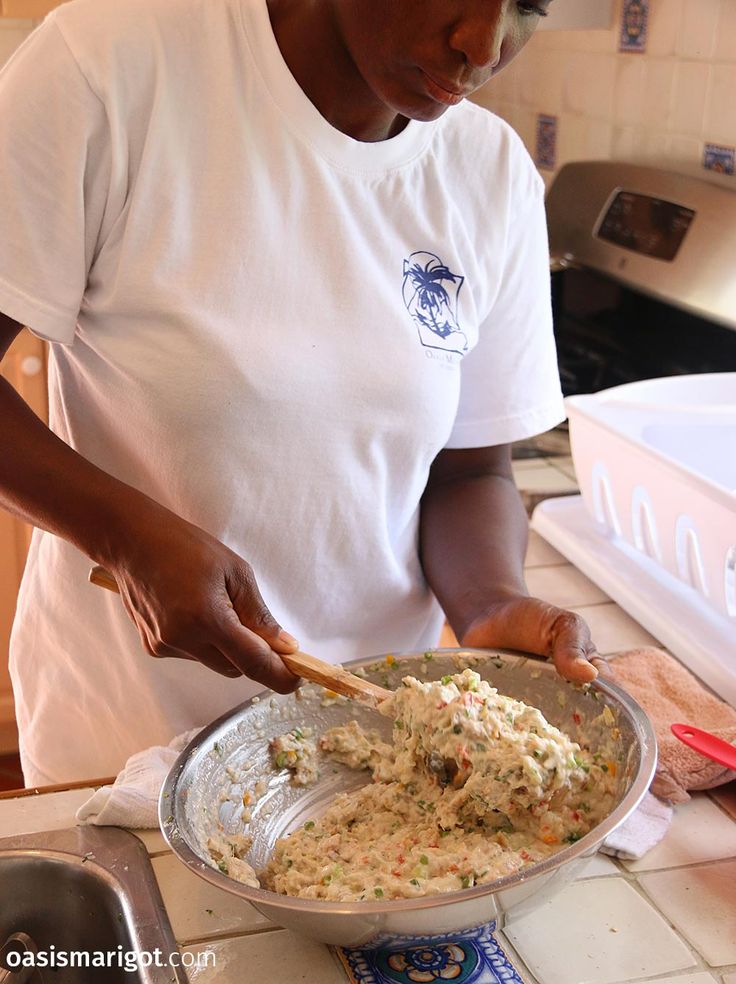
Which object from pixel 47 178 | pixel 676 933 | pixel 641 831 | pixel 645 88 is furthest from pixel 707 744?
pixel 645 88

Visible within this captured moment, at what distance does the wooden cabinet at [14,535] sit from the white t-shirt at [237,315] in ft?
4.02

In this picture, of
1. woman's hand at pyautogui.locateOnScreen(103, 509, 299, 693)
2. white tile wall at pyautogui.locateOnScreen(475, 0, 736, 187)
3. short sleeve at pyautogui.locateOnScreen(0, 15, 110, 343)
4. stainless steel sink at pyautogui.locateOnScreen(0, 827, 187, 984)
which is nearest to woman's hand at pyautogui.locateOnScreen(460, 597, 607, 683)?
woman's hand at pyautogui.locateOnScreen(103, 509, 299, 693)

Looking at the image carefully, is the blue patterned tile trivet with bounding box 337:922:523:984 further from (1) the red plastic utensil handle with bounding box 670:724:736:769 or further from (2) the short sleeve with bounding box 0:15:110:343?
(2) the short sleeve with bounding box 0:15:110:343

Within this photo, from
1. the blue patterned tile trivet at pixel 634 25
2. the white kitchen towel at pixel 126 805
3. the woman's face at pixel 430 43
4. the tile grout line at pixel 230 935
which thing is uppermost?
the woman's face at pixel 430 43

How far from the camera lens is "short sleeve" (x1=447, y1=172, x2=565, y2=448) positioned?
3.85 feet

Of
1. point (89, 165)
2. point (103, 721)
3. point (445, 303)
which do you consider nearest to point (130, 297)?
point (89, 165)

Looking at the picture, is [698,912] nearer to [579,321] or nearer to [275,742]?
[275,742]

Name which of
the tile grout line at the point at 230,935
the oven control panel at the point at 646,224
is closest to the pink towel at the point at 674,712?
the tile grout line at the point at 230,935

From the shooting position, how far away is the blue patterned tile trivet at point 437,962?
782 millimetres

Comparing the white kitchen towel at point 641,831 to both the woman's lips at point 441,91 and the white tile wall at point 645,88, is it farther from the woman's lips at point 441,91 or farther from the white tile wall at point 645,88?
the white tile wall at point 645,88

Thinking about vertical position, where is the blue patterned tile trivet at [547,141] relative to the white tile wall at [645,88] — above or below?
below

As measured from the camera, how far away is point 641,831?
0.94 meters

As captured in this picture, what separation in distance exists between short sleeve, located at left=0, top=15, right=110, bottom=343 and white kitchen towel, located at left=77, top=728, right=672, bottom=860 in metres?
0.39

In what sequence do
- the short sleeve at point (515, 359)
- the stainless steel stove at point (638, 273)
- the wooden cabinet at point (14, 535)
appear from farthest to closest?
the wooden cabinet at point (14, 535) < the stainless steel stove at point (638, 273) < the short sleeve at point (515, 359)
